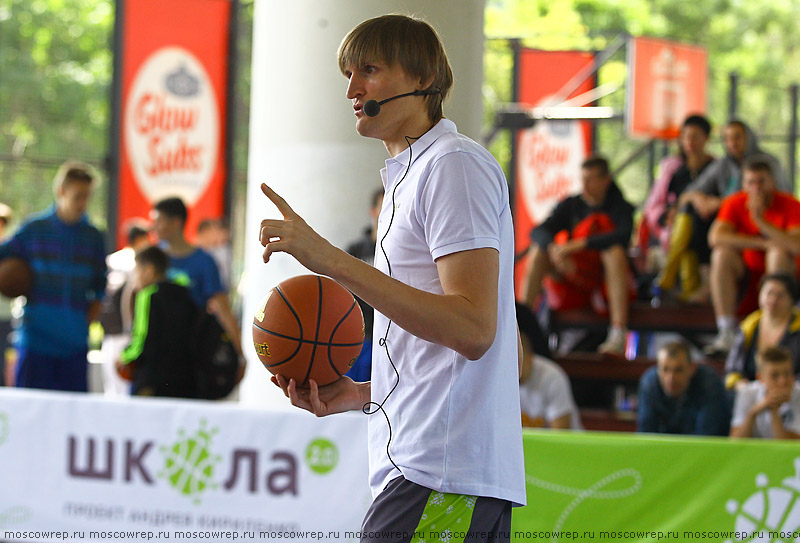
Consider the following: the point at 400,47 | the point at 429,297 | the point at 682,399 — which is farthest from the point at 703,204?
the point at 429,297

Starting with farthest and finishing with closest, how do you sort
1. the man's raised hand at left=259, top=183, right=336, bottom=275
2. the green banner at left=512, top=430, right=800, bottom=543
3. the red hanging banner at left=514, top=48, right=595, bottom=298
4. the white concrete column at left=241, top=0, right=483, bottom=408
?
the red hanging banner at left=514, top=48, right=595, bottom=298
the white concrete column at left=241, top=0, right=483, bottom=408
the green banner at left=512, top=430, right=800, bottom=543
the man's raised hand at left=259, top=183, right=336, bottom=275

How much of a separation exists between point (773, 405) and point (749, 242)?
1803 mm

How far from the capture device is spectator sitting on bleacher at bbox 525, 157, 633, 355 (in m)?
8.14

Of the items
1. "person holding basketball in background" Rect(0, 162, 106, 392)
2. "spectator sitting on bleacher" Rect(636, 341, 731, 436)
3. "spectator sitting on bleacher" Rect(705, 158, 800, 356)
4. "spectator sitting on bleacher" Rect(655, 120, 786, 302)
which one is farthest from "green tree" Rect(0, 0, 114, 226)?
"spectator sitting on bleacher" Rect(636, 341, 731, 436)

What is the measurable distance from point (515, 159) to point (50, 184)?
664 centimetres

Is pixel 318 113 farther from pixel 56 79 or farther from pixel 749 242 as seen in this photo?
pixel 56 79

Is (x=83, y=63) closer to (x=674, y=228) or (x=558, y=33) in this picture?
(x=558, y=33)

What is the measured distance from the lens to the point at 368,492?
5.44 m

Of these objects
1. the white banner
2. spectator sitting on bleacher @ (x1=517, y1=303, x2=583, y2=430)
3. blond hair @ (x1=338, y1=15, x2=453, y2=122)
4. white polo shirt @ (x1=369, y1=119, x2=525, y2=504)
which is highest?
blond hair @ (x1=338, y1=15, x2=453, y2=122)

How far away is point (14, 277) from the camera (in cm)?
696

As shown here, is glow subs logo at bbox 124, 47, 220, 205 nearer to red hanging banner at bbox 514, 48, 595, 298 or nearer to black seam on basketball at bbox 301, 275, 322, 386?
red hanging banner at bbox 514, 48, 595, 298

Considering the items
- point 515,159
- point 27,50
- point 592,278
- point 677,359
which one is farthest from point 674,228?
point 27,50

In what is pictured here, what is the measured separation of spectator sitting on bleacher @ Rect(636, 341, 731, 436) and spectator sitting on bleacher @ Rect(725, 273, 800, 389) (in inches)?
17.9

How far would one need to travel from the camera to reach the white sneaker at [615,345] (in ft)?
26.5
